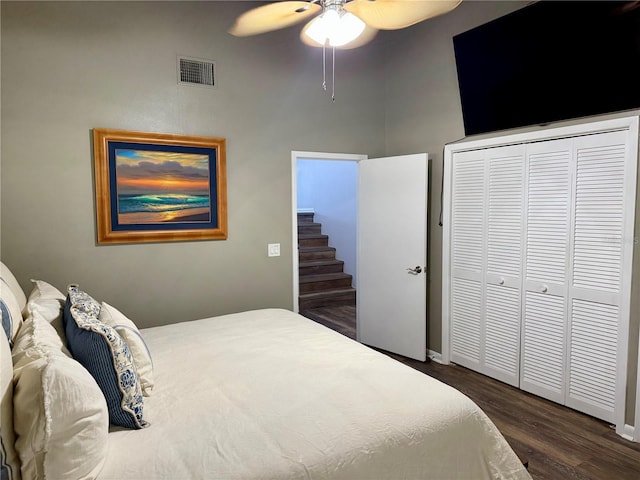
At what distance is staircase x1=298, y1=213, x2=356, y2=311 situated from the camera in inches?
235

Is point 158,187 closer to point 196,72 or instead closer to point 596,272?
point 196,72

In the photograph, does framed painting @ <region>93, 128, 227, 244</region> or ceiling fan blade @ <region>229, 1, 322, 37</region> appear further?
framed painting @ <region>93, 128, 227, 244</region>

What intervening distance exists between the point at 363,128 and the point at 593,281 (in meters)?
2.44

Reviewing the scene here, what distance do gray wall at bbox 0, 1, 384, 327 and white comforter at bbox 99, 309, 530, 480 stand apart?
4.06 feet

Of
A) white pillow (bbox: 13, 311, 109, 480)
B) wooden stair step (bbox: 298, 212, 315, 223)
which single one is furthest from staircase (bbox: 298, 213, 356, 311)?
white pillow (bbox: 13, 311, 109, 480)

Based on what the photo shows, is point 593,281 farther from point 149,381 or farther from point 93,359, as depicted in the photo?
point 93,359

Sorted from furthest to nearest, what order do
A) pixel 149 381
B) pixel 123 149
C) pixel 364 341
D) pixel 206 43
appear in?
pixel 364 341 < pixel 206 43 < pixel 123 149 < pixel 149 381

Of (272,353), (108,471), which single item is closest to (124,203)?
(272,353)

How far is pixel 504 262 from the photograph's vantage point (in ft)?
10.9

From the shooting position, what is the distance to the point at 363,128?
4.22m

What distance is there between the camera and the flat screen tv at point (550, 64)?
8.12ft

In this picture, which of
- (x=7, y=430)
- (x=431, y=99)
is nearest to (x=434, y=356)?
(x=431, y=99)

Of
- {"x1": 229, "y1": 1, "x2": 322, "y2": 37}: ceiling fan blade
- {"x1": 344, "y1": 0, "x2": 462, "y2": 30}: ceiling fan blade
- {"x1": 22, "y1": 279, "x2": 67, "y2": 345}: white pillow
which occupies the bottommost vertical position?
{"x1": 22, "y1": 279, "x2": 67, "y2": 345}: white pillow

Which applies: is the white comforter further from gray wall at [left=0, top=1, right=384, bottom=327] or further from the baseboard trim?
the baseboard trim
